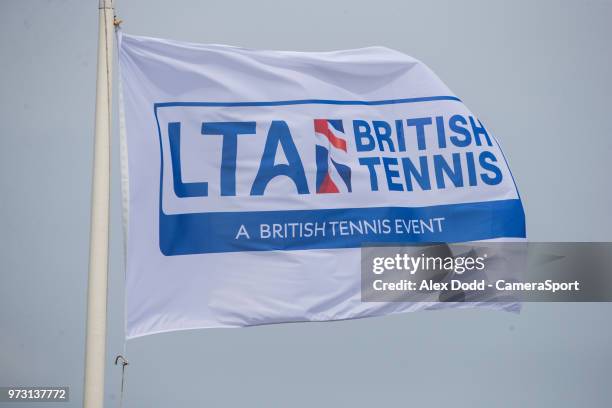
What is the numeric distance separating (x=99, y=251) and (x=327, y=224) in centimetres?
132

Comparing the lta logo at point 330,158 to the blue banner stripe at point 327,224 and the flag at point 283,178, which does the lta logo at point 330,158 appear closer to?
the flag at point 283,178

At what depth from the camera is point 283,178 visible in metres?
5.23

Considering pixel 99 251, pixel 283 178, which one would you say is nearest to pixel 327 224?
pixel 283 178

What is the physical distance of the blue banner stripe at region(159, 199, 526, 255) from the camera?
5.07 m

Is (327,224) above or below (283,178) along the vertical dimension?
below

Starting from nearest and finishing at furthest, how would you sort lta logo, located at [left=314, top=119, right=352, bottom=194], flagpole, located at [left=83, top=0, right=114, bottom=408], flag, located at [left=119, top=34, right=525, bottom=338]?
flagpole, located at [left=83, top=0, right=114, bottom=408] < flag, located at [left=119, top=34, right=525, bottom=338] < lta logo, located at [left=314, top=119, right=352, bottom=194]

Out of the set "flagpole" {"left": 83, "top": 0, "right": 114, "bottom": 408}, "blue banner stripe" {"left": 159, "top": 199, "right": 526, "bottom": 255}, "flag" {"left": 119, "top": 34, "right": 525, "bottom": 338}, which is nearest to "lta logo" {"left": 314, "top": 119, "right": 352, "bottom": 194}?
"flag" {"left": 119, "top": 34, "right": 525, "bottom": 338}

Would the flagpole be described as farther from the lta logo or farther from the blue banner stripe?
the lta logo

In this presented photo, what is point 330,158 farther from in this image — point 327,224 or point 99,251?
point 99,251

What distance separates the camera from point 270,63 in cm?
529

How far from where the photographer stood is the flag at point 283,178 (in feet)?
16.4

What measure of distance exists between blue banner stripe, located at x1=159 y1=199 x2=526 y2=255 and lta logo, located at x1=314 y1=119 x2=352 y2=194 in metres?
0.14

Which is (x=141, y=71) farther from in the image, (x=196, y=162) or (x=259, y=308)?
(x=259, y=308)

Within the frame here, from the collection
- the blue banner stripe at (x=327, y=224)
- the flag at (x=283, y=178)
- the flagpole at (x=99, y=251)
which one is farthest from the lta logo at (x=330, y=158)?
the flagpole at (x=99, y=251)
